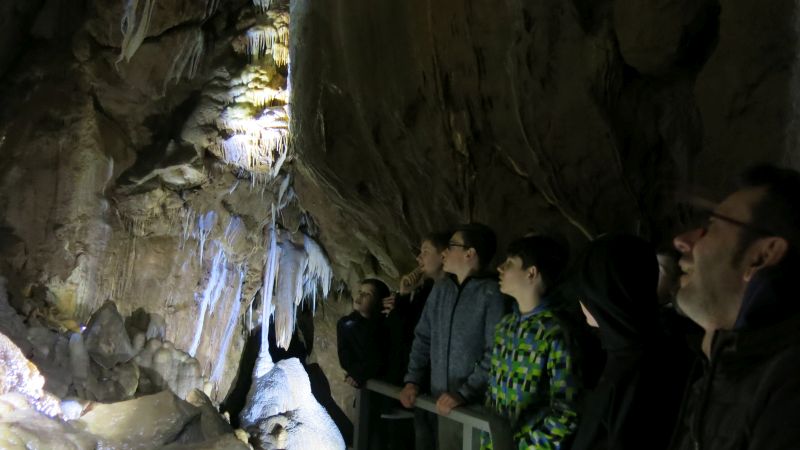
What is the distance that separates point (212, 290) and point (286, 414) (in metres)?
2.03

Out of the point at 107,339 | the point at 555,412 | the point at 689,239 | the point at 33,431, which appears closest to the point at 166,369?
the point at 107,339

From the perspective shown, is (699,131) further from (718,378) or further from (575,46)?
(718,378)

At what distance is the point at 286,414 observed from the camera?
345 inches

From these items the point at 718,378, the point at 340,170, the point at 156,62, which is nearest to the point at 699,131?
the point at 718,378

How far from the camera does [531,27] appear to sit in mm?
3346

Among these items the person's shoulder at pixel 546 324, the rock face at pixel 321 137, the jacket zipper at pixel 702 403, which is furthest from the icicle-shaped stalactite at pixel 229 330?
the jacket zipper at pixel 702 403

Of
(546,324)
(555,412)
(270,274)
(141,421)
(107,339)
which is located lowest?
(141,421)

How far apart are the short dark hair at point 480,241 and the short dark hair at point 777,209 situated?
1.38 m

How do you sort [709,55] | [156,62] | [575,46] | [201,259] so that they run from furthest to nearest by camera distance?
[201,259], [156,62], [575,46], [709,55]

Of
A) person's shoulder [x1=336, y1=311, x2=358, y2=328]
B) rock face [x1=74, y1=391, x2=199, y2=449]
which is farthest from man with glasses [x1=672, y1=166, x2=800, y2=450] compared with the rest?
rock face [x1=74, y1=391, x2=199, y2=449]

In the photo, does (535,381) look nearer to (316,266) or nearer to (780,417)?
(780,417)

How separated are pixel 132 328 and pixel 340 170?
470 cm

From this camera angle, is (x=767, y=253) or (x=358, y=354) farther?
(x=358, y=354)

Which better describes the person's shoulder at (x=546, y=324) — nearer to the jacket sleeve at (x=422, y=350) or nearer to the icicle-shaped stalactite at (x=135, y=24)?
the jacket sleeve at (x=422, y=350)
